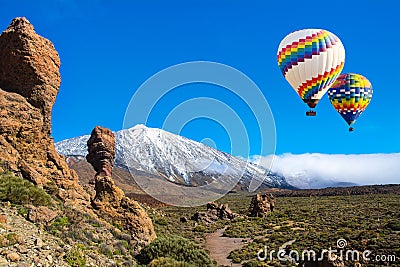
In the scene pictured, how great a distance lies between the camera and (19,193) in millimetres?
15344

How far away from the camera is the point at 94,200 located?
22156 mm

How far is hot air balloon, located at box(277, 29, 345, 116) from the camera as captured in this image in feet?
96.5

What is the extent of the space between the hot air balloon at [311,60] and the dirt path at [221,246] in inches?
485

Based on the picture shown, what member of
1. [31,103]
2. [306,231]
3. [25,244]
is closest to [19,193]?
[25,244]

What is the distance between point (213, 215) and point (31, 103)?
36.9 m

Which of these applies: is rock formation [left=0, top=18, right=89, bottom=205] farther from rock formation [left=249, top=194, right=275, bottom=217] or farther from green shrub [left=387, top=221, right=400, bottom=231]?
rock formation [left=249, top=194, right=275, bottom=217]

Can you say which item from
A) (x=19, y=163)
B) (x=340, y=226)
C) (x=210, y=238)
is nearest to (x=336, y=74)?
(x=340, y=226)

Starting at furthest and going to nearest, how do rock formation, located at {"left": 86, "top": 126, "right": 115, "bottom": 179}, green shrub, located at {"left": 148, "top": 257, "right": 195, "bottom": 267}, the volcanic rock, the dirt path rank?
1. rock formation, located at {"left": 86, "top": 126, "right": 115, "bottom": 179}
2. the dirt path
3. green shrub, located at {"left": 148, "top": 257, "right": 195, "bottom": 267}
4. the volcanic rock

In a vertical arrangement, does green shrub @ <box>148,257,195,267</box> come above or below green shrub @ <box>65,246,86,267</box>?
above

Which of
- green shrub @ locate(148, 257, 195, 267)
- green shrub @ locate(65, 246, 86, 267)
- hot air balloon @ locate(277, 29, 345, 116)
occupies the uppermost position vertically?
hot air balloon @ locate(277, 29, 345, 116)

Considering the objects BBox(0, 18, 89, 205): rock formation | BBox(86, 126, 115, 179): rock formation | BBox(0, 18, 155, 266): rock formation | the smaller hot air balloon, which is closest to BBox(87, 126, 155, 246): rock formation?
BBox(0, 18, 155, 266): rock formation

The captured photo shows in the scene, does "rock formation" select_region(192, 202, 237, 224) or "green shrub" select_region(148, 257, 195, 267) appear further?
"rock formation" select_region(192, 202, 237, 224)

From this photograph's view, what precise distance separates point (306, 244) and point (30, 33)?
2483 cm

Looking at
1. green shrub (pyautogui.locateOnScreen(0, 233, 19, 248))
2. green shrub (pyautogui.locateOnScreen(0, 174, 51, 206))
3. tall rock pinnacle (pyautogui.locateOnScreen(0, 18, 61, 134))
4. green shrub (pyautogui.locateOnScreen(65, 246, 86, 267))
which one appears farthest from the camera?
tall rock pinnacle (pyautogui.locateOnScreen(0, 18, 61, 134))
